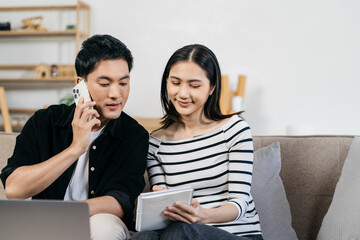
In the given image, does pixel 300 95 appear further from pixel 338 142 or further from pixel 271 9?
pixel 338 142

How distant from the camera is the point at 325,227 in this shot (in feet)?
5.77

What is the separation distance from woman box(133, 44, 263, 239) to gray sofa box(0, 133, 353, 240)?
1.00 feet

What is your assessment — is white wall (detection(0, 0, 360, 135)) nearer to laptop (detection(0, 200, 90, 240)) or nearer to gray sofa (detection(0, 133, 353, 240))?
gray sofa (detection(0, 133, 353, 240))

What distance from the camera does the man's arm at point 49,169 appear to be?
1536 millimetres

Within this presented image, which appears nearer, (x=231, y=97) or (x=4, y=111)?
(x=231, y=97)

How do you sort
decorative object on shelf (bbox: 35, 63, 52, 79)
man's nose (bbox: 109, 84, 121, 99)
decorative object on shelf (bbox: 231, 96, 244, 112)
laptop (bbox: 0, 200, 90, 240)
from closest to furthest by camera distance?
laptop (bbox: 0, 200, 90, 240) → man's nose (bbox: 109, 84, 121, 99) → decorative object on shelf (bbox: 231, 96, 244, 112) → decorative object on shelf (bbox: 35, 63, 52, 79)

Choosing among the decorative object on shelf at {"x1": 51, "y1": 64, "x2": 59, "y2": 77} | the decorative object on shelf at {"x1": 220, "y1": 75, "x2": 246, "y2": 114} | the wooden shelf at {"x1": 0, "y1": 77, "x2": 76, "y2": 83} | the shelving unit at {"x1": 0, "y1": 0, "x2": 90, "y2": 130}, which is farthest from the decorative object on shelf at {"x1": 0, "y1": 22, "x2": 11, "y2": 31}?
the decorative object on shelf at {"x1": 220, "y1": 75, "x2": 246, "y2": 114}

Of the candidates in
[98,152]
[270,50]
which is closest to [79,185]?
[98,152]

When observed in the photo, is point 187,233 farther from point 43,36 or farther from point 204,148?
point 43,36

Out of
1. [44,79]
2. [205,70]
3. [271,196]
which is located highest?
[205,70]

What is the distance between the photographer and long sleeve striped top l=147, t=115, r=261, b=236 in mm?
1679

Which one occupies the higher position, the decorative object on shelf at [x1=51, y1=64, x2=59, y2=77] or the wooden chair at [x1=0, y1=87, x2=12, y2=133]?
the decorative object on shelf at [x1=51, y1=64, x2=59, y2=77]

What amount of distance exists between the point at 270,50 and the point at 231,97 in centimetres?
53

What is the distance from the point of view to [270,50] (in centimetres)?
420
